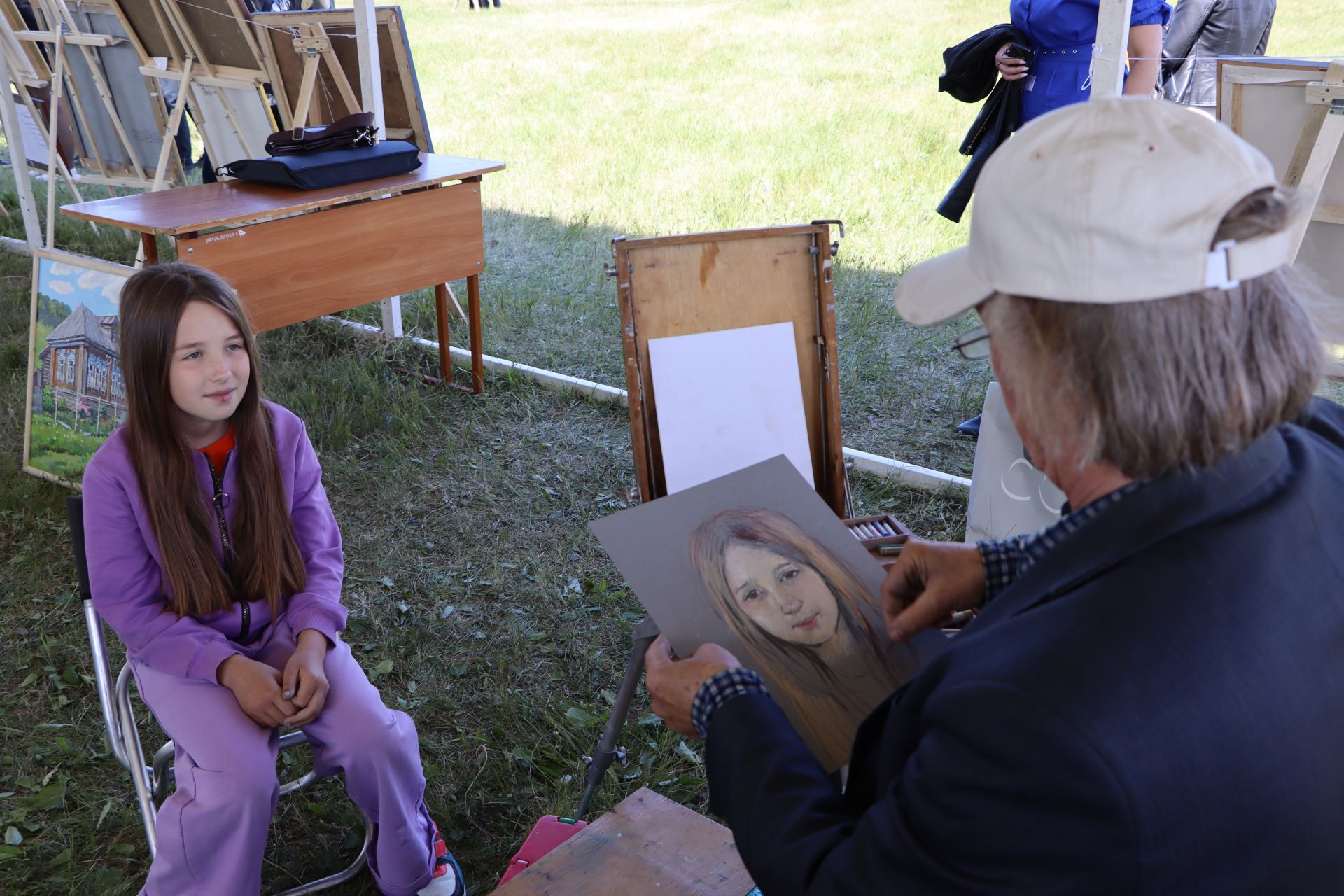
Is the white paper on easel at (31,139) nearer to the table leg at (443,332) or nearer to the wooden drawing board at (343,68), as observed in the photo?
the wooden drawing board at (343,68)

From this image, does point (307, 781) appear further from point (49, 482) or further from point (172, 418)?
point (49, 482)

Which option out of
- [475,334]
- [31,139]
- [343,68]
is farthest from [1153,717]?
[31,139]

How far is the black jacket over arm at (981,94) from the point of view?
3.32 m

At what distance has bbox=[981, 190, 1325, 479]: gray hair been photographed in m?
0.76

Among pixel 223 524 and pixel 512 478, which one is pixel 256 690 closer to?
pixel 223 524

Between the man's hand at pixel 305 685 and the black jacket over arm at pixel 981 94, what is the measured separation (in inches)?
95.5

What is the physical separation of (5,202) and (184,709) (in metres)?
6.45

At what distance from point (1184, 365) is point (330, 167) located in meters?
3.23

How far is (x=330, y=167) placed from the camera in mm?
3443

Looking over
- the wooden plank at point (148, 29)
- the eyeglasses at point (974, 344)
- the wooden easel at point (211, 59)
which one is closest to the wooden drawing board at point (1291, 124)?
the eyeglasses at point (974, 344)

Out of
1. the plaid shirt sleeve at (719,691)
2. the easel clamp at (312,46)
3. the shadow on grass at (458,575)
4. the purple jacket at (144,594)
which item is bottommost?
the shadow on grass at (458,575)

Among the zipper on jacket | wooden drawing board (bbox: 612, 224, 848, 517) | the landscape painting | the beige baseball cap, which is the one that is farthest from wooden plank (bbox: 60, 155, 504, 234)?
the beige baseball cap

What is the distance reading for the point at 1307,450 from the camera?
34.9 inches

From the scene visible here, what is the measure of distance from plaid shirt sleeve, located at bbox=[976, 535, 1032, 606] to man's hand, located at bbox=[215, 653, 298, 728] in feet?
3.72
